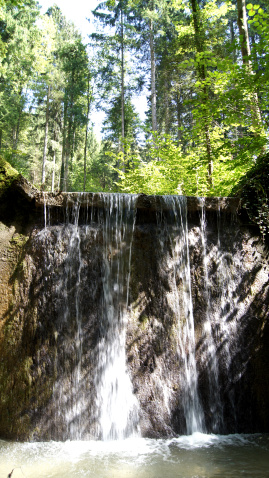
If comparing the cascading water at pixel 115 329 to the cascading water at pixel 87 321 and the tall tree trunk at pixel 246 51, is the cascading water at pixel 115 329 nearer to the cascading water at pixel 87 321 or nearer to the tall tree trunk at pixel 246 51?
the cascading water at pixel 87 321

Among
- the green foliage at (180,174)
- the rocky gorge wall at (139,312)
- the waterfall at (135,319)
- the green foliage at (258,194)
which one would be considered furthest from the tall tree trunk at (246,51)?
the waterfall at (135,319)

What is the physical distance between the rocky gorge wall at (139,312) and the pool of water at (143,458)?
0.79ft

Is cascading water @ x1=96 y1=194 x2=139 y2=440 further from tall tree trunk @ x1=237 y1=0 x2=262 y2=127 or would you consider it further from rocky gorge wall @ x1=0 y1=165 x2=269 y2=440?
tall tree trunk @ x1=237 y1=0 x2=262 y2=127

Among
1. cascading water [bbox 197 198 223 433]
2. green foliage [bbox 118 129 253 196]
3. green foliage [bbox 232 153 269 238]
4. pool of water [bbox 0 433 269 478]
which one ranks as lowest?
pool of water [bbox 0 433 269 478]

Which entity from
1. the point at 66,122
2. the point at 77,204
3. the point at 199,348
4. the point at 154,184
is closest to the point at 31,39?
the point at 66,122

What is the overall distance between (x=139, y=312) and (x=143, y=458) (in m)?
1.69

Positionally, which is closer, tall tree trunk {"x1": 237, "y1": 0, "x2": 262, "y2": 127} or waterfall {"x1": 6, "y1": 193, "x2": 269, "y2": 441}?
waterfall {"x1": 6, "y1": 193, "x2": 269, "y2": 441}

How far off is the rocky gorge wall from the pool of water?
0.24 m

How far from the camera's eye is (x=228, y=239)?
4895 millimetres

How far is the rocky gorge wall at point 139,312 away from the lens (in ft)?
13.3

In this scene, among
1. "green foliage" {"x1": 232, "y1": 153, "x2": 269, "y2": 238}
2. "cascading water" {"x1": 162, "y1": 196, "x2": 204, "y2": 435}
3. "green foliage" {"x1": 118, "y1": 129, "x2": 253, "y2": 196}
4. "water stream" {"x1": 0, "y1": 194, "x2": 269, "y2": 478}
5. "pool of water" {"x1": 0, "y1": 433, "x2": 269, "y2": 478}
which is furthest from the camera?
"green foliage" {"x1": 118, "y1": 129, "x2": 253, "y2": 196}

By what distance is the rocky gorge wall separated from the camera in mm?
4047

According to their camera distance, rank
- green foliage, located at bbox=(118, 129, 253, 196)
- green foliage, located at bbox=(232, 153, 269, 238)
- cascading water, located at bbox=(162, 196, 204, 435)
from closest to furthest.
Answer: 1. cascading water, located at bbox=(162, 196, 204, 435)
2. green foliage, located at bbox=(232, 153, 269, 238)
3. green foliage, located at bbox=(118, 129, 253, 196)

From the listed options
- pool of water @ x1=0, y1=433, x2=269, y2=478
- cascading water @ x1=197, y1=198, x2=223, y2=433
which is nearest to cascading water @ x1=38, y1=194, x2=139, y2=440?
pool of water @ x1=0, y1=433, x2=269, y2=478
